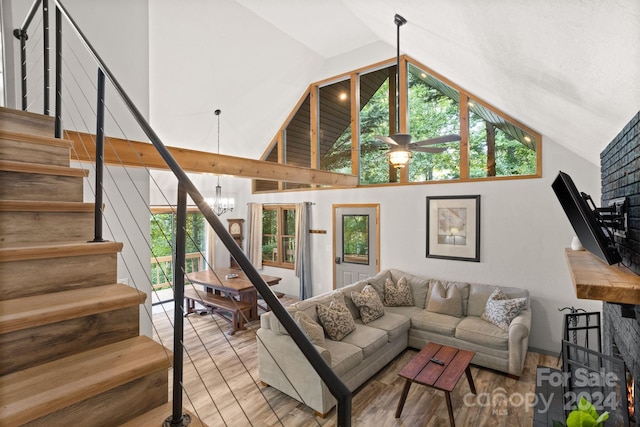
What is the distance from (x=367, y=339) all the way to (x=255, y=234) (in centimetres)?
448

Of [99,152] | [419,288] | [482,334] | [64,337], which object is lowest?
[482,334]

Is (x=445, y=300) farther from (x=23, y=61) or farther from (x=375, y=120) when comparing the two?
(x=23, y=61)

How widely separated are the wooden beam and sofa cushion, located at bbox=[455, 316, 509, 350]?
292cm

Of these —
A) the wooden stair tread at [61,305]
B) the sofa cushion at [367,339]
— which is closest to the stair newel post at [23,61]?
the wooden stair tread at [61,305]

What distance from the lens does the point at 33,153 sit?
185 centimetres

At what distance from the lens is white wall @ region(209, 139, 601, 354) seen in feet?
13.5

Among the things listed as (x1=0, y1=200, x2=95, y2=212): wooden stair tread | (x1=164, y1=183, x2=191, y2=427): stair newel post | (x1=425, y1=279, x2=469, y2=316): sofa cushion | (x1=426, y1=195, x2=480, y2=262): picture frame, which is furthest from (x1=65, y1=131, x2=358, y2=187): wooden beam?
(x1=425, y1=279, x2=469, y2=316): sofa cushion

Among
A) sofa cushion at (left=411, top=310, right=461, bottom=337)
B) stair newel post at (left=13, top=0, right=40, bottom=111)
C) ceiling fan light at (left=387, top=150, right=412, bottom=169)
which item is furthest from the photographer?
sofa cushion at (left=411, top=310, right=461, bottom=337)

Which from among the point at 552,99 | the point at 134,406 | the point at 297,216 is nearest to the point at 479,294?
the point at 552,99

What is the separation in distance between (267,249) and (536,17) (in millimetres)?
6781

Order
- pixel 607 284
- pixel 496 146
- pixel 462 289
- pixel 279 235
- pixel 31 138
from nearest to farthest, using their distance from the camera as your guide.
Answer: pixel 607 284
pixel 31 138
pixel 462 289
pixel 496 146
pixel 279 235

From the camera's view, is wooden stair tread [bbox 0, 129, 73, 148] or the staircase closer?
the staircase

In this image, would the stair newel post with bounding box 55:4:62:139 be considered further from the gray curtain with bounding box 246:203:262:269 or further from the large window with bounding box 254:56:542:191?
the gray curtain with bounding box 246:203:262:269

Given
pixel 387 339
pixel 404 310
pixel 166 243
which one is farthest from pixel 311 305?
pixel 166 243
